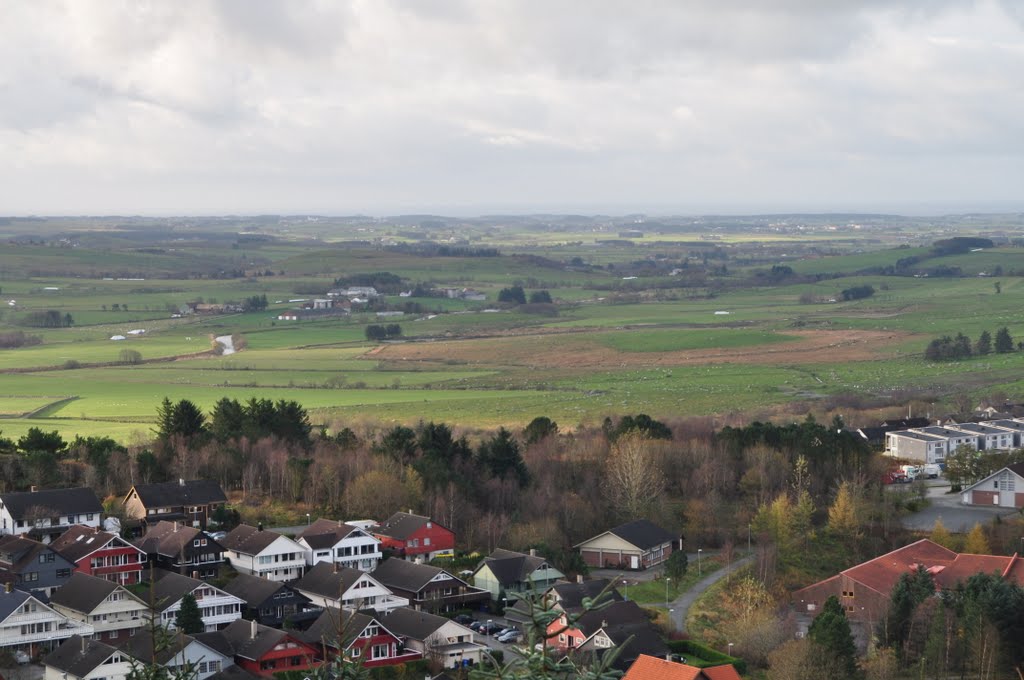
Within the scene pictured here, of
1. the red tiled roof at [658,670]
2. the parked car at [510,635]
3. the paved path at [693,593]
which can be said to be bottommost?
the paved path at [693,593]

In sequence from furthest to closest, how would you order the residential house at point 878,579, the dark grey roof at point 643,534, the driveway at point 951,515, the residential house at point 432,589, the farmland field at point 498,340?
1. the farmland field at point 498,340
2. the driveway at point 951,515
3. the dark grey roof at point 643,534
4. the residential house at point 432,589
5. the residential house at point 878,579

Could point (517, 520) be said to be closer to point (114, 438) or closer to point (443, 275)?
point (114, 438)

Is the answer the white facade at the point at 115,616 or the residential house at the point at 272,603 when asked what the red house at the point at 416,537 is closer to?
the residential house at the point at 272,603

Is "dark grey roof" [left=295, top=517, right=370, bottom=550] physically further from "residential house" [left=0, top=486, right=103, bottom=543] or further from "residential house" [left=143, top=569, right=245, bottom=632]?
"residential house" [left=0, top=486, right=103, bottom=543]

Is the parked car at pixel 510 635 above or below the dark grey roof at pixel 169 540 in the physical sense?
below

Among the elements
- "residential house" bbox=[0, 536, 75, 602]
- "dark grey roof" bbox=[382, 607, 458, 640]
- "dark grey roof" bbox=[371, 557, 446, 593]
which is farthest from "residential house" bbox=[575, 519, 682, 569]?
"residential house" bbox=[0, 536, 75, 602]

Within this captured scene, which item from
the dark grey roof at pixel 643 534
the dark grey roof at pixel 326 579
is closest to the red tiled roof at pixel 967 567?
the dark grey roof at pixel 643 534
